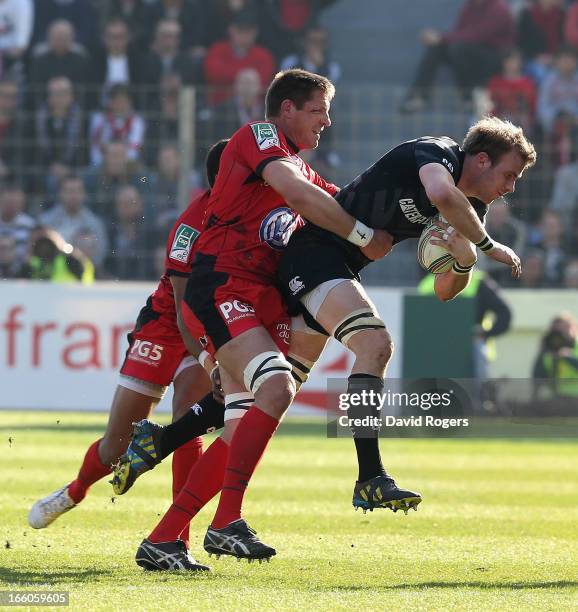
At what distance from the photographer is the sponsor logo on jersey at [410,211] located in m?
6.36

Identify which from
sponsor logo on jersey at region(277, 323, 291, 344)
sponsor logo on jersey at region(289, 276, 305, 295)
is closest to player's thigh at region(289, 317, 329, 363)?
sponsor logo on jersey at region(277, 323, 291, 344)

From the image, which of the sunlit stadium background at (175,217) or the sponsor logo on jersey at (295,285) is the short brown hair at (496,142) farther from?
the sunlit stadium background at (175,217)

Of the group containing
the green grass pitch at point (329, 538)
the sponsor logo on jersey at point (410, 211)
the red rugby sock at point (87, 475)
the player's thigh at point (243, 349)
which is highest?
the sponsor logo on jersey at point (410, 211)

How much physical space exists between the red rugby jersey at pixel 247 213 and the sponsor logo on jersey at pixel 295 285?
0.14 metres

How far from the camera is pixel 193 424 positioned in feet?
21.4

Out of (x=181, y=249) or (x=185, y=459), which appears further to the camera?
(x=185, y=459)

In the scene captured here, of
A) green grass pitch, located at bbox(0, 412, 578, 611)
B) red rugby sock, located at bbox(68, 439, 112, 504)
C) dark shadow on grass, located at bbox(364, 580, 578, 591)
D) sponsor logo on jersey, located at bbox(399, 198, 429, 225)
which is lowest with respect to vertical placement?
green grass pitch, located at bbox(0, 412, 578, 611)

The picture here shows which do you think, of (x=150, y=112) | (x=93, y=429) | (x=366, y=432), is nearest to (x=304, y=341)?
(x=366, y=432)

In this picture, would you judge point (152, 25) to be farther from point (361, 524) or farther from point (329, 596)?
point (329, 596)

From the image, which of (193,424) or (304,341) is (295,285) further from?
(193,424)

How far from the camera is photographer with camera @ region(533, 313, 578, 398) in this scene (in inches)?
604

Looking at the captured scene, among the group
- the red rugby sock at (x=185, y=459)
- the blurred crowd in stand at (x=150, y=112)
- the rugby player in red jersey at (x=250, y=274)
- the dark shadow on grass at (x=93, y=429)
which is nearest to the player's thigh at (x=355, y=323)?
the rugby player in red jersey at (x=250, y=274)

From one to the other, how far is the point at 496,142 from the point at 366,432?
146 cm

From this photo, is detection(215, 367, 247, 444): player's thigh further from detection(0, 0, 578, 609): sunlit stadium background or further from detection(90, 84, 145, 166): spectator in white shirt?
detection(90, 84, 145, 166): spectator in white shirt
